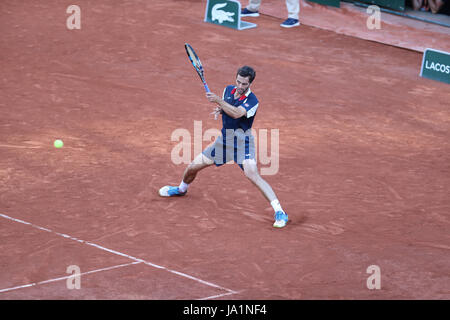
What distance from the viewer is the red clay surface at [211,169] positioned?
24.3 ft

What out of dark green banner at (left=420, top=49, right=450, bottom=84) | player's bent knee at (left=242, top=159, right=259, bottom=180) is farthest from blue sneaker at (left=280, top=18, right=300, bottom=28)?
player's bent knee at (left=242, top=159, right=259, bottom=180)

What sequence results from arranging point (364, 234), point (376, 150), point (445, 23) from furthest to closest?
1. point (445, 23)
2. point (376, 150)
3. point (364, 234)

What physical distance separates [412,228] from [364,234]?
0.68 m

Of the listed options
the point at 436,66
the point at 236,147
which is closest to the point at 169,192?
the point at 236,147

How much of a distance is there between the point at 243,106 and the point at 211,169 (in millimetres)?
2409

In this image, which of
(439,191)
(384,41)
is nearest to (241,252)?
(439,191)

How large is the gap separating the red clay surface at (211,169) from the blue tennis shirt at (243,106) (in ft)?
3.91

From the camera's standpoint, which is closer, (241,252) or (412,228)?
(241,252)

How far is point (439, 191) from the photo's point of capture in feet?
32.6

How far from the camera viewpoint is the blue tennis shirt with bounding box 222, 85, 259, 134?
826 cm

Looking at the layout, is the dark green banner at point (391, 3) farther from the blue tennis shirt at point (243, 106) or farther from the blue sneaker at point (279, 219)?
the blue sneaker at point (279, 219)

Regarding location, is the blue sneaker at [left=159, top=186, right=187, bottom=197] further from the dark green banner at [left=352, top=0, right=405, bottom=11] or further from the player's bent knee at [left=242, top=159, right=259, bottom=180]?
the dark green banner at [left=352, top=0, right=405, bottom=11]

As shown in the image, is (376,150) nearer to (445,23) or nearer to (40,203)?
(40,203)

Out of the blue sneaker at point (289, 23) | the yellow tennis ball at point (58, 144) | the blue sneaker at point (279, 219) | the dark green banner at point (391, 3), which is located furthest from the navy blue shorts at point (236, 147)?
the dark green banner at point (391, 3)
